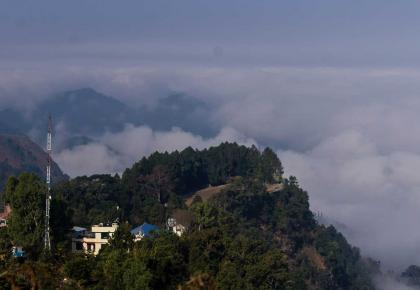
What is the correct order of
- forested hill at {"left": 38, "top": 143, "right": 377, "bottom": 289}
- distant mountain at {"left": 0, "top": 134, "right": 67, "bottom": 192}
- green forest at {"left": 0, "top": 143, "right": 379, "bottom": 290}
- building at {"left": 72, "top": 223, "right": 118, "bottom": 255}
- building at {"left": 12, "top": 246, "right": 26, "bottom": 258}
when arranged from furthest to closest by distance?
distant mountain at {"left": 0, "top": 134, "right": 67, "bottom": 192}, building at {"left": 72, "top": 223, "right": 118, "bottom": 255}, building at {"left": 12, "top": 246, "right": 26, "bottom": 258}, forested hill at {"left": 38, "top": 143, "right": 377, "bottom": 289}, green forest at {"left": 0, "top": 143, "right": 379, "bottom": 290}

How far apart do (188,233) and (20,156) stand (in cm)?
9416

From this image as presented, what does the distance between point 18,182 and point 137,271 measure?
11.9 meters

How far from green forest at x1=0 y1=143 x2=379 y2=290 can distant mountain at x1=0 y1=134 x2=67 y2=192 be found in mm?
55814

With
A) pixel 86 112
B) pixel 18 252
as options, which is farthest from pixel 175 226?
pixel 86 112

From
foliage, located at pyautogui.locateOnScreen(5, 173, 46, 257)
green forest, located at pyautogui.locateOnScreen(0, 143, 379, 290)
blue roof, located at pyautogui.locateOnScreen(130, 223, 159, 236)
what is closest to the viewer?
green forest, located at pyautogui.locateOnScreen(0, 143, 379, 290)

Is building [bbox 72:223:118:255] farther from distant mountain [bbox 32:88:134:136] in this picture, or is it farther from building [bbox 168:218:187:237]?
distant mountain [bbox 32:88:134:136]

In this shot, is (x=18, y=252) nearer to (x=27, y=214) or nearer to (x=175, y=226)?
(x=27, y=214)

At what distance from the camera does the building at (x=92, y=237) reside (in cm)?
4103

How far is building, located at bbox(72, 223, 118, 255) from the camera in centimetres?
4103

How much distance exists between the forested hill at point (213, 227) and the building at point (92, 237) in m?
0.94

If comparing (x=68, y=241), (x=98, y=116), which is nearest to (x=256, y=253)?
(x=68, y=241)

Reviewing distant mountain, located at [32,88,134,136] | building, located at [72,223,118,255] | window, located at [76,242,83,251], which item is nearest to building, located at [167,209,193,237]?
building, located at [72,223,118,255]

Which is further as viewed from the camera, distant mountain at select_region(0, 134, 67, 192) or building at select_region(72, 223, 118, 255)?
distant mountain at select_region(0, 134, 67, 192)

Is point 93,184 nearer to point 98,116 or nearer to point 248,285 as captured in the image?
point 248,285
